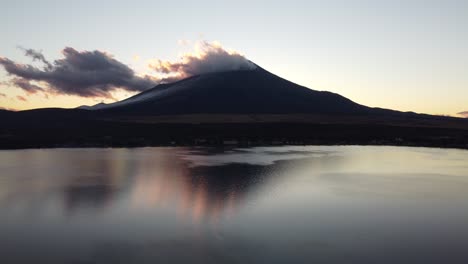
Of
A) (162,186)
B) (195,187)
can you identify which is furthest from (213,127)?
(195,187)

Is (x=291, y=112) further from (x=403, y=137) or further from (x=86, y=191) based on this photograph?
(x=86, y=191)

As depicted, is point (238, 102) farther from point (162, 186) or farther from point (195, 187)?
point (195, 187)

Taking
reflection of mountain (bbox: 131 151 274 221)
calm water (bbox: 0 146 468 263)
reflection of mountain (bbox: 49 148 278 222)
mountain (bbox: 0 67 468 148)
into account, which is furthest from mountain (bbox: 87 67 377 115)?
calm water (bbox: 0 146 468 263)

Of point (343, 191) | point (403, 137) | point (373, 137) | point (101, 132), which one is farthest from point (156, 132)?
point (343, 191)

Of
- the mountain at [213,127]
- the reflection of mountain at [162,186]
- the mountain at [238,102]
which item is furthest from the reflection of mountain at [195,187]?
the mountain at [238,102]

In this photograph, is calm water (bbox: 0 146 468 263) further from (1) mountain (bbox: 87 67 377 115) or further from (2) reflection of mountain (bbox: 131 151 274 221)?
(1) mountain (bbox: 87 67 377 115)

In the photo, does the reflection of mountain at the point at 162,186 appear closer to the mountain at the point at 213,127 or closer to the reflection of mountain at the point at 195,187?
the reflection of mountain at the point at 195,187
